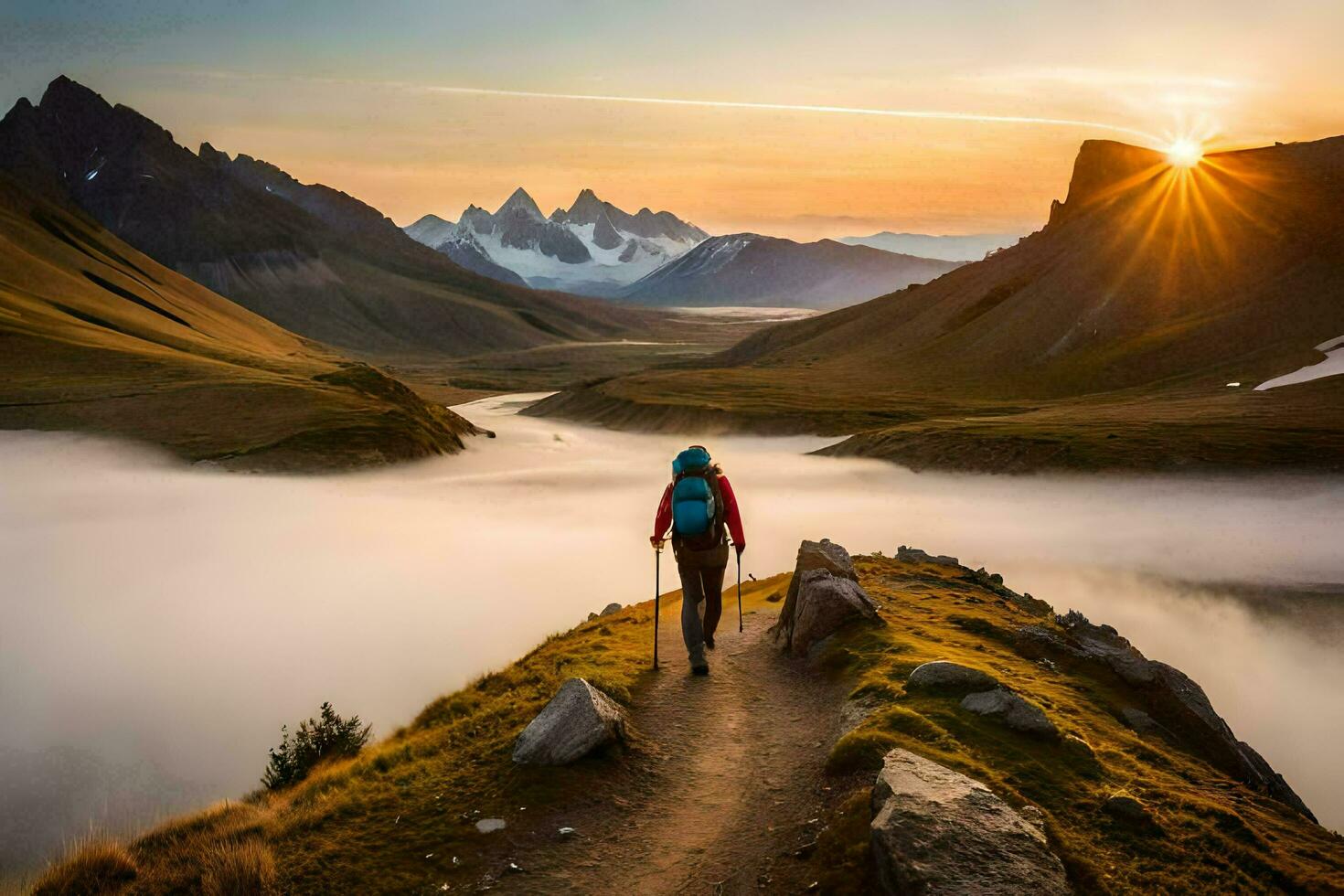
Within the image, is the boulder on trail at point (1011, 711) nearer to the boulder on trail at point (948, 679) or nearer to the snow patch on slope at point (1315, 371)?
the boulder on trail at point (948, 679)

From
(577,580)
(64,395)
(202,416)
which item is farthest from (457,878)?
(64,395)

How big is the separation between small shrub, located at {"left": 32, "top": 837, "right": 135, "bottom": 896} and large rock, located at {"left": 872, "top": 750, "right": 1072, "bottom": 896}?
10.4m

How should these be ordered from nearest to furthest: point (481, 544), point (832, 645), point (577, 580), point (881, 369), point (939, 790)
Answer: point (939, 790) → point (832, 645) → point (577, 580) → point (481, 544) → point (881, 369)

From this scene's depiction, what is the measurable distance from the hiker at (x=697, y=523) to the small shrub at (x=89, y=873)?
33.5 feet

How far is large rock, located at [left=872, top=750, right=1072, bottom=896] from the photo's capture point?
31.5 feet

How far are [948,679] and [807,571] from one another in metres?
6.93

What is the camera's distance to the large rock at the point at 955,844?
9609 mm

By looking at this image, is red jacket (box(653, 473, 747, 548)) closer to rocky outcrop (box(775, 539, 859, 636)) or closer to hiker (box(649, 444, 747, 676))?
hiker (box(649, 444, 747, 676))

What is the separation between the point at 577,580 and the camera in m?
68.4

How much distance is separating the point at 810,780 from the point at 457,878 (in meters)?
5.46

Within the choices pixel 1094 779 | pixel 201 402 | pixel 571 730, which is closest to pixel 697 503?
pixel 571 730

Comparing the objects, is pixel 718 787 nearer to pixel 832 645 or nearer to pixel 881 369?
pixel 832 645

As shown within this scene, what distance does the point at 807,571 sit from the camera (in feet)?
73.8

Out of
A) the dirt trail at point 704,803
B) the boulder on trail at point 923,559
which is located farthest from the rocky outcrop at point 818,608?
the boulder on trail at point 923,559
